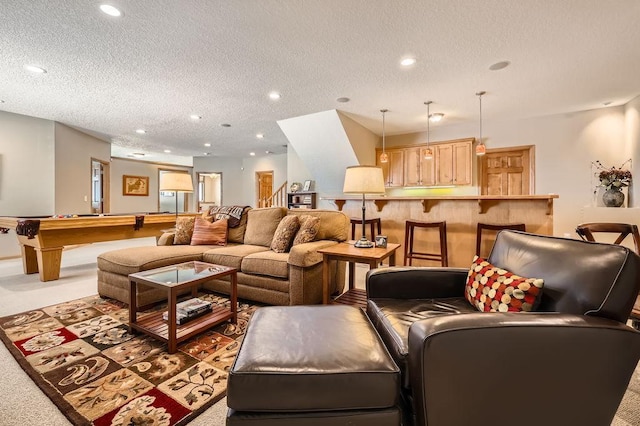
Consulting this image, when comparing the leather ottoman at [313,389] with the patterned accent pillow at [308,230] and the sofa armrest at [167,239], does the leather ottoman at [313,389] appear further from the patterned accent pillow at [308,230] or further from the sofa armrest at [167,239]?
the sofa armrest at [167,239]

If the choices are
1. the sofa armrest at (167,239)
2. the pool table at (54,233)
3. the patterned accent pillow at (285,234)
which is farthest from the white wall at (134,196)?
the patterned accent pillow at (285,234)

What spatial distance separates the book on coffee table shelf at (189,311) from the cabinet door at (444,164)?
5034mm

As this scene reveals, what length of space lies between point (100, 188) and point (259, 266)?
7551mm

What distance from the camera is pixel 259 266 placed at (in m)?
2.60

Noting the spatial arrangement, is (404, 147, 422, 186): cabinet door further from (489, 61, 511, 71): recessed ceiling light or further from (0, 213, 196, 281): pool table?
(0, 213, 196, 281): pool table

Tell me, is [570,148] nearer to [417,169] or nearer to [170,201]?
[417,169]

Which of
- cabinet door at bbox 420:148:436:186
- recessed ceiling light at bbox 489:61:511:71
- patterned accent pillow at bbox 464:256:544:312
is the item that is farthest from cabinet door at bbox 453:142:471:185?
patterned accent pillow at bbox 464:256:544:312

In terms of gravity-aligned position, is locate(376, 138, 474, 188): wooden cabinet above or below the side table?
above

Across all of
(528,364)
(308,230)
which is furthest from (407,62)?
(528,364)

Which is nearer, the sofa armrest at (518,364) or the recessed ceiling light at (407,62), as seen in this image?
the sofa armrest at (518,364)

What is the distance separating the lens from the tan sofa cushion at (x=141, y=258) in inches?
96.2

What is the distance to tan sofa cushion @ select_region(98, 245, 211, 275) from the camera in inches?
96.2

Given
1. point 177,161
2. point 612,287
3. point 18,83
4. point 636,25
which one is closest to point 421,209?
point 636,25

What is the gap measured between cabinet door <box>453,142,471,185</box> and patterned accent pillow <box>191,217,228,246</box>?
176 inches
